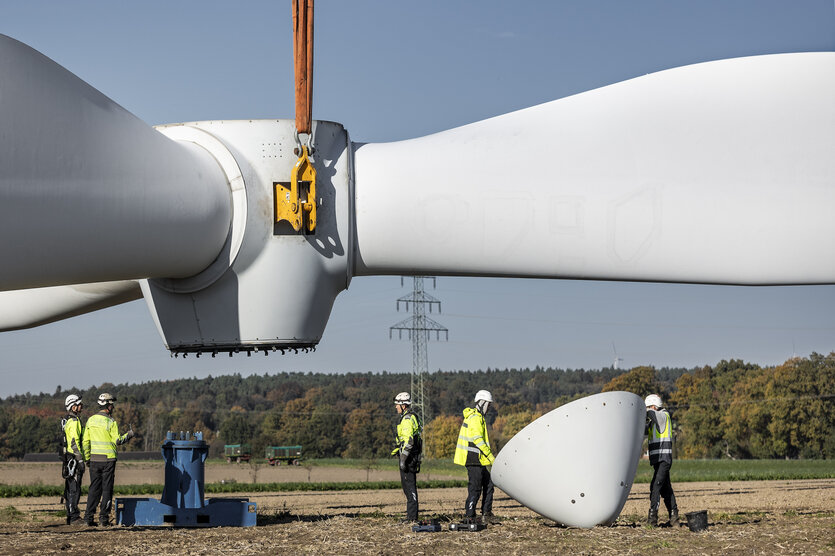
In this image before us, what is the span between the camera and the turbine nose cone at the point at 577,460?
11.0 meters

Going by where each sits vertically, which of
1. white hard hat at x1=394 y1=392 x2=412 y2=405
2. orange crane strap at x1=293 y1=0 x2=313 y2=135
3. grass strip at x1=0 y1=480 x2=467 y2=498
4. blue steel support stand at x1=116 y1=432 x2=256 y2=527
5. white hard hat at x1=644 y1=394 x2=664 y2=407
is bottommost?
grass strip at x1=0 y1=480 x2=467 y2=498

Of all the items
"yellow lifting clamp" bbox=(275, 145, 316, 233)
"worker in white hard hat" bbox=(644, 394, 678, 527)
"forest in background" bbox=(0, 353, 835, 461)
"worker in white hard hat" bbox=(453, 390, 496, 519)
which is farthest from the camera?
"forest in background" bbox=(0, 353, 835, 461)

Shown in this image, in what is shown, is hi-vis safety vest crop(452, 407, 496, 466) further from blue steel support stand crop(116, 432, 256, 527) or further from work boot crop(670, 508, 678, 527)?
blue steel support stand crop(116, 432, 256, 527)

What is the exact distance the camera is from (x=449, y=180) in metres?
8.50

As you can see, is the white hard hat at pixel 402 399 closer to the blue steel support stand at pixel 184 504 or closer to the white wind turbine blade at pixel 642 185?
the blue steel support stand at pixel 184 504

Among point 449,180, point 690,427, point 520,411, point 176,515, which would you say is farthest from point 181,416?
point 449,180

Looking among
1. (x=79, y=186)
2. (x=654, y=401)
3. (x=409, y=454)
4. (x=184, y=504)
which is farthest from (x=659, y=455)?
(x=79, y=186)

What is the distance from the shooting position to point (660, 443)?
1246 cm

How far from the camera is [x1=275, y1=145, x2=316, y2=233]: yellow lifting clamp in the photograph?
8.89 m

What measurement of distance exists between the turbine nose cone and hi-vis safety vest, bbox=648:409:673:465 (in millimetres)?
1154

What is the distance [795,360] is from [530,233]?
194ft

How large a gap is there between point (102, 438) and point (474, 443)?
4661 mm

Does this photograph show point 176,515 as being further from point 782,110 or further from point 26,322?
point 782,110

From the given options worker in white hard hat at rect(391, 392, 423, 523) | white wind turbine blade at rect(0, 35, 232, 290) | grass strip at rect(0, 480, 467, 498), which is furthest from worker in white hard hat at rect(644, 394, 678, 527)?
grass strip at rect(0, 480, 467, 498)
